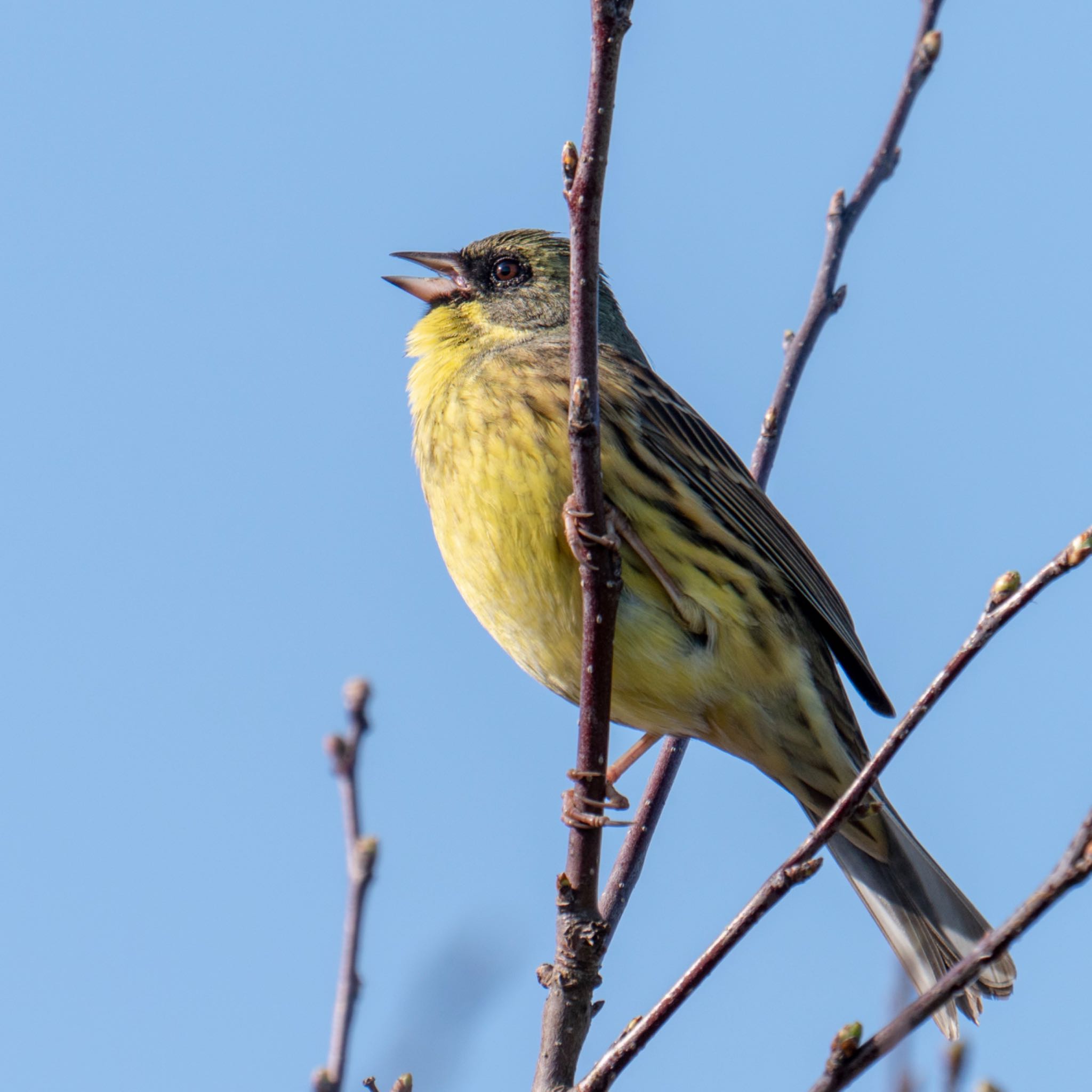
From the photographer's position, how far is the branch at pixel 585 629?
10.9 ft

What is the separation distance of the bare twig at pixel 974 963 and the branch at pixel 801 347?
2037 millimetres

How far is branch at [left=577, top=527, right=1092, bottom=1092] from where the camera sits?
2.80 m

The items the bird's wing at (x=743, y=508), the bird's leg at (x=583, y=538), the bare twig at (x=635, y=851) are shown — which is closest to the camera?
the bird's leg at (x=583, y=538)

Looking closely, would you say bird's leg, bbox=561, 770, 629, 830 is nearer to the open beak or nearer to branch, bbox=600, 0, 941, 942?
branch, bbox=600, 0, 941, 942

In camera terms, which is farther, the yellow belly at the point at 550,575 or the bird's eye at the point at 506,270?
the bird's eye at the point at 506,270

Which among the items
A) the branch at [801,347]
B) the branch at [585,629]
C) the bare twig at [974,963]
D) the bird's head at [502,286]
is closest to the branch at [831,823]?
the bare twig at [974,963]

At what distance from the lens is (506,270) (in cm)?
687

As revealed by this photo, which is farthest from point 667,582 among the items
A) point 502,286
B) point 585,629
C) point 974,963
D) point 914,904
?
point 974,963

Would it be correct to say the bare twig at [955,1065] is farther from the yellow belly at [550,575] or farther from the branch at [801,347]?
the yellow belly at [550,575]

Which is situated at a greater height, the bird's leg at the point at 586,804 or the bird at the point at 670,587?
the bird at the point at 670,587

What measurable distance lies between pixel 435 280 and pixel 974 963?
15.9 ft

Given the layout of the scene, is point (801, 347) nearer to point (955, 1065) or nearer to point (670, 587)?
point (670, 587)

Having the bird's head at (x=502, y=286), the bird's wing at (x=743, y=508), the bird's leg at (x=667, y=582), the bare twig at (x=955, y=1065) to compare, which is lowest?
the bare twig at (x=955, y=1065)

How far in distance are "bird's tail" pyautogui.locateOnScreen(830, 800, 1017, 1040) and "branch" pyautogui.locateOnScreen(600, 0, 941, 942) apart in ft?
2.77
